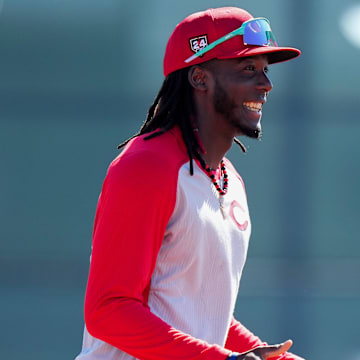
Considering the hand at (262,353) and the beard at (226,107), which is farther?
the beard at (226,107)

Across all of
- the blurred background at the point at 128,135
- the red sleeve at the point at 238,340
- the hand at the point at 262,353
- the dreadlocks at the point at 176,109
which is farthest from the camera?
the blurred background at the point at 128,135

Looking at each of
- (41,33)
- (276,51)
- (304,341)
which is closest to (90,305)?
(276,51)

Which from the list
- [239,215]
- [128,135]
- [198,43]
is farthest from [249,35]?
[128,135]

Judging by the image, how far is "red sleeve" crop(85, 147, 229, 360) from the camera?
169 centimetres

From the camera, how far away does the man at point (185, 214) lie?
5.59ft

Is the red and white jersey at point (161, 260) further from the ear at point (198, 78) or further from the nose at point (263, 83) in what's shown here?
the nose at point (263, 83)

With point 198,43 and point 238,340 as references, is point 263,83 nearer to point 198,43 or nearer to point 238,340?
point 198,43

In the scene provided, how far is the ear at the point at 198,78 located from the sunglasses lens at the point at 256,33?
14 cm

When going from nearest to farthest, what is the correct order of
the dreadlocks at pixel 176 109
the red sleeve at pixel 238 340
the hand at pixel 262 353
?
the hand at pixel 262 353 → the dreadlocks at pixel 176 109 → the red sleeve at pixel 238 340

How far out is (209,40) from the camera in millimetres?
1973

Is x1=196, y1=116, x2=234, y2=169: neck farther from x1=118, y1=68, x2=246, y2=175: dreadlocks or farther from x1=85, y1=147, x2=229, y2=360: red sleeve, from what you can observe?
x1=85, y1=147, x2=229, y2=360: red sleeve

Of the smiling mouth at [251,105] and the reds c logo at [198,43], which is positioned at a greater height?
the reds c logo at [198,43]

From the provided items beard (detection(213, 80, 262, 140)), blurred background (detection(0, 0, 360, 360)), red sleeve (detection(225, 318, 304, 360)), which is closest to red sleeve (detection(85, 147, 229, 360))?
beard (detection(213, 80, 262, 140))

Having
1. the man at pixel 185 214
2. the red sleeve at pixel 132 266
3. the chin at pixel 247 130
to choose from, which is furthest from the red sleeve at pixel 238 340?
the chin at pixel 247 130
